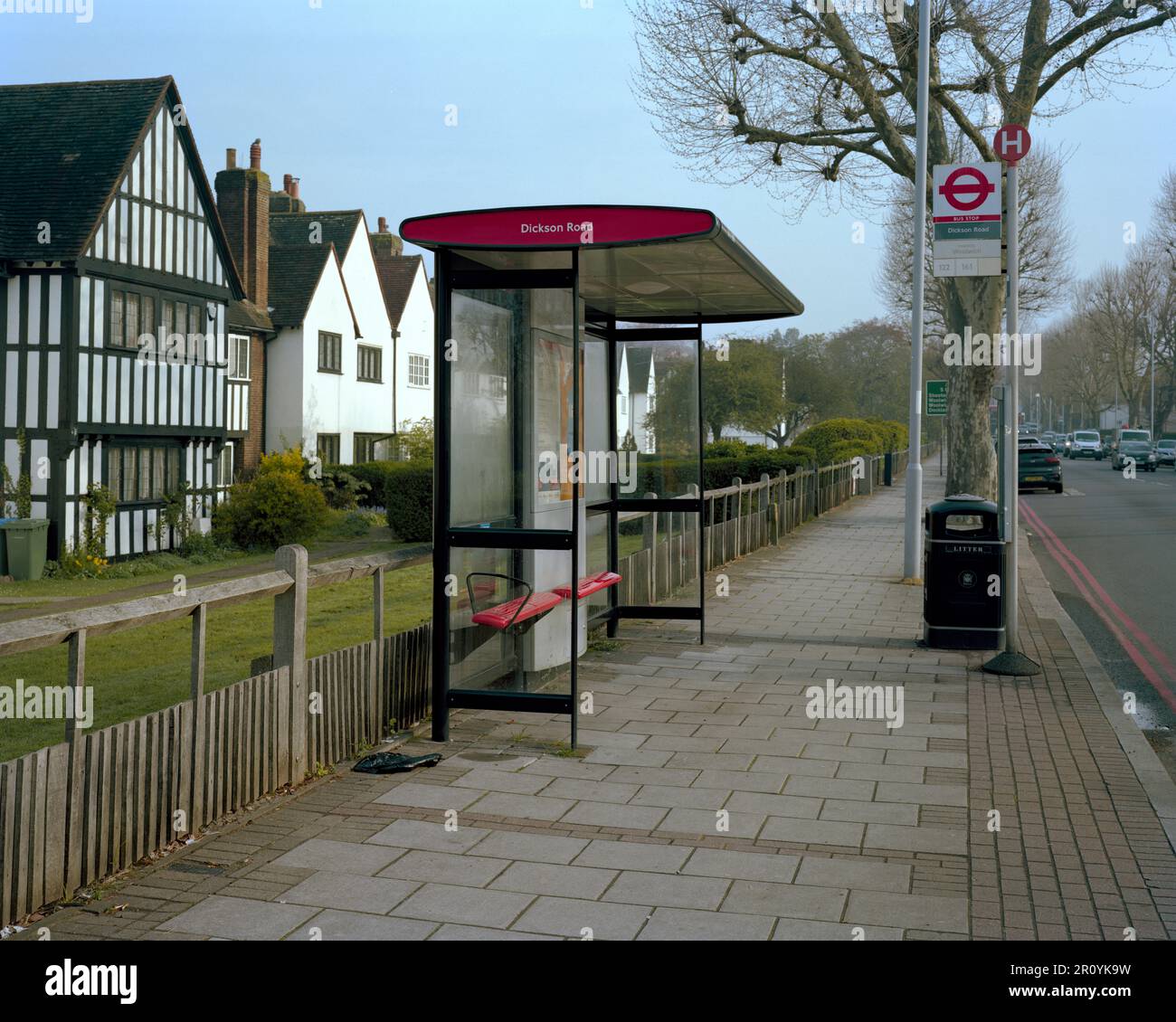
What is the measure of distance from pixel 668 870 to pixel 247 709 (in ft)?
7.29

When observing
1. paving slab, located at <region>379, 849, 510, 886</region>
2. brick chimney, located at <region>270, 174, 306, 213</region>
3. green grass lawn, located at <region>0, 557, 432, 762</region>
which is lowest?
green grass lawn, located at <region>0, 557, 432, 762</region>

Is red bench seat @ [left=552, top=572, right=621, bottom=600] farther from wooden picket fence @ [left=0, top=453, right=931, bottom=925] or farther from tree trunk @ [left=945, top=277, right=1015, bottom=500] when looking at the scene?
tree trunk @ [left=945, top=277, right=1015, bottom=500]

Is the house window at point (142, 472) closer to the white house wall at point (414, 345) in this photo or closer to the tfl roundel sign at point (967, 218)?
the white house wall at point (414, 345)

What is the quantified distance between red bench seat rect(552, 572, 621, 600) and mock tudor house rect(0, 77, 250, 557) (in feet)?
54.1

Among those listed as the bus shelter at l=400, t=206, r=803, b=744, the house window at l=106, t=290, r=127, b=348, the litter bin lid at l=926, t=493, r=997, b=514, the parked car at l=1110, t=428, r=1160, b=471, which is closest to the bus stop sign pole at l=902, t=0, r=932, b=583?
the litter bin lid at l=926, t=493, r=997, b=514

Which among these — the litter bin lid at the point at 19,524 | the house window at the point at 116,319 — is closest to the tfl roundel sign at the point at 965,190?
the litter bin lid at the point at 19,524

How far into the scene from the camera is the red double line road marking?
9.95m

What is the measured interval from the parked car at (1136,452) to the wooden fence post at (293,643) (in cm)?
5992

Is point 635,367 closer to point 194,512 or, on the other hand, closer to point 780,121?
point 780,121

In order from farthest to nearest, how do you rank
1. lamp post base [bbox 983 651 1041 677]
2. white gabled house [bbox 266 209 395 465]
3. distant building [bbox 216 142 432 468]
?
white gabled house [bbox 266 209 395 465], distant building [bbox 216 142 432 468], lamp post base [bbox 983 651 1041 677]

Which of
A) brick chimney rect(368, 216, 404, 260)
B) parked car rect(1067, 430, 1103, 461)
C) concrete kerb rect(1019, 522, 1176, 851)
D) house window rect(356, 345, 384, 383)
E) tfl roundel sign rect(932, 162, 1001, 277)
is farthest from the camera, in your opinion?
parked car rect(1067, 430, 1103, 461)

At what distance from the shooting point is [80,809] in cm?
475
